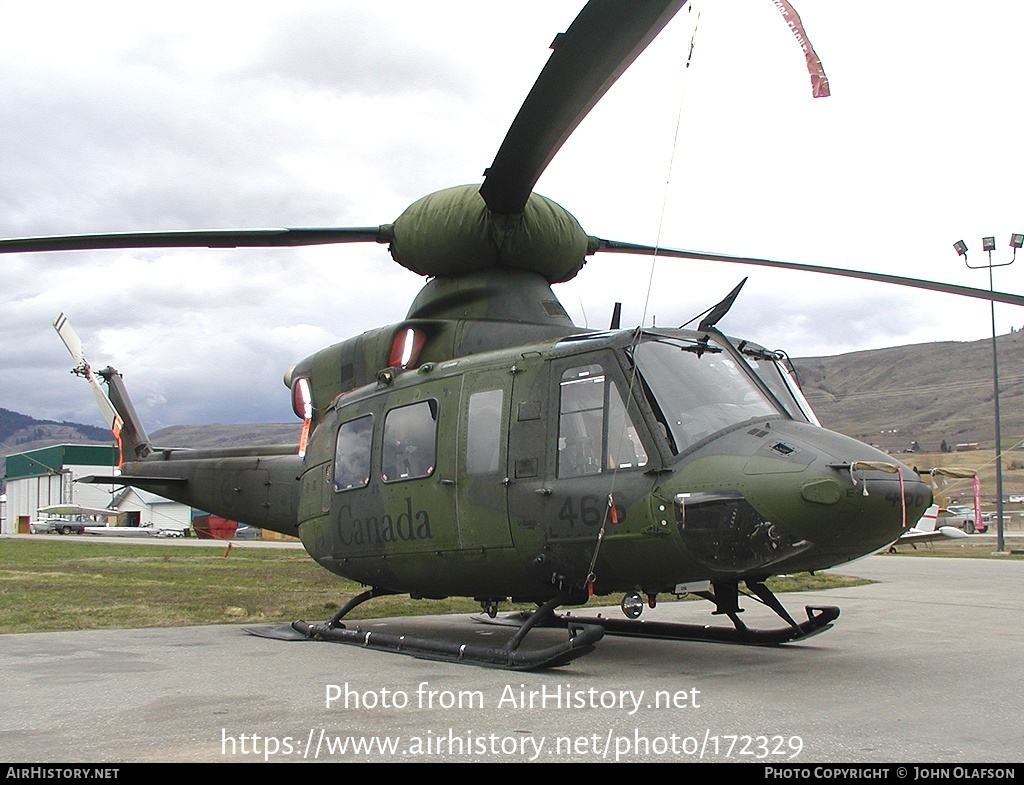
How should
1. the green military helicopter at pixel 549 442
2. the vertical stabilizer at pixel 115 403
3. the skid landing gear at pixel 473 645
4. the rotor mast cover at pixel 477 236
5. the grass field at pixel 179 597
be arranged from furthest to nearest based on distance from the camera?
the vertical stabilizer at pixel 115 403, the grass field at pixel 179 597, the rotor mast cover at pixel 477 236, the skid landing gear at pixel 473 645, the green military helicopter at pixel 549 442

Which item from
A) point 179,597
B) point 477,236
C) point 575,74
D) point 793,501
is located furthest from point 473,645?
point 179,597

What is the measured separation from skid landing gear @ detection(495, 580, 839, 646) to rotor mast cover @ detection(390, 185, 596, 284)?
137 inches

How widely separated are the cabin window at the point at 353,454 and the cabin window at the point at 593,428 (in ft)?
8.06

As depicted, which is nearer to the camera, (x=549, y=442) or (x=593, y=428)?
(x=593, y=428)

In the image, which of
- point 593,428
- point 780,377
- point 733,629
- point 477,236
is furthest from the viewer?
point 477,236

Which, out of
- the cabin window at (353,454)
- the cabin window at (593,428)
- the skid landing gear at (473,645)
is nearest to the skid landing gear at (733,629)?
the skid landing gear at (473,645)

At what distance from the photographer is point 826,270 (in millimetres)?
9109

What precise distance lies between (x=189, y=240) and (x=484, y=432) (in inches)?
131

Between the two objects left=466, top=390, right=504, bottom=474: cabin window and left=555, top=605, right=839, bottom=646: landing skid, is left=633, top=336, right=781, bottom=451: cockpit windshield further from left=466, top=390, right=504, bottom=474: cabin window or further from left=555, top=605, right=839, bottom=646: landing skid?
left=555, top=605, right=839, bottom=646: landing skid

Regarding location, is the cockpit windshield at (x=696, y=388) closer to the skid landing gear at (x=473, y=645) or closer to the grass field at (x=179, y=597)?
the skid landing gear at (x=473, y=645)

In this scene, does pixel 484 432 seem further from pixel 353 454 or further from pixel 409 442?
pixel 353 454

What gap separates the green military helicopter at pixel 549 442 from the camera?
260 inches

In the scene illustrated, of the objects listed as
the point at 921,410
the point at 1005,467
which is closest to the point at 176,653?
the point at 1005,467

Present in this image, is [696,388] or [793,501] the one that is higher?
[696,388]
